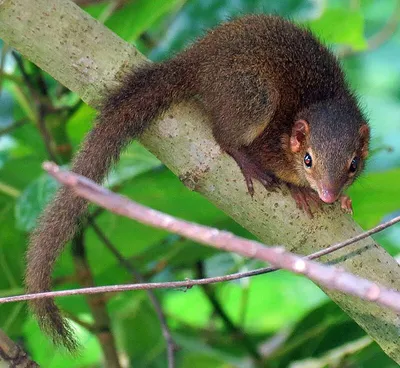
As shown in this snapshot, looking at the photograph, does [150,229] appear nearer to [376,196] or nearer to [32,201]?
[32,201]

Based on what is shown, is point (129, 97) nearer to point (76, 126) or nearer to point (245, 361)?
point (76, 126)

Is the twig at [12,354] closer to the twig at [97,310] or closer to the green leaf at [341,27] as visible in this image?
the twig at [97,310]

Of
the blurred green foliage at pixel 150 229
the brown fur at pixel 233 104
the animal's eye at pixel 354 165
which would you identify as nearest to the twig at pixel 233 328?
the blurred green foliage at pixel 150 229

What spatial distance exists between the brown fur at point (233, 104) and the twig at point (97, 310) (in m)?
0.52

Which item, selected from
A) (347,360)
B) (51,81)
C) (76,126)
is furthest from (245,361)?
(51,81)

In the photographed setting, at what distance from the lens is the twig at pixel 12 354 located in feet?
4.58

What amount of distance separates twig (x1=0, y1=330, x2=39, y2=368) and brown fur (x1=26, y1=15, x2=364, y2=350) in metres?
0.16

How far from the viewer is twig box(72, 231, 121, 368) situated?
224 cm

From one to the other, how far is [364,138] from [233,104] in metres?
0.54

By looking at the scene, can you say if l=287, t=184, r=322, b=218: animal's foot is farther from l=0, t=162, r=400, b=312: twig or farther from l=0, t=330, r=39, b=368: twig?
l=0, t=162, r=400, b=312: twig

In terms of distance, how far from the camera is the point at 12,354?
141 cm

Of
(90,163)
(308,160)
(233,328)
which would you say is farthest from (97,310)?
(308,160)

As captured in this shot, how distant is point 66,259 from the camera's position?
2.45m

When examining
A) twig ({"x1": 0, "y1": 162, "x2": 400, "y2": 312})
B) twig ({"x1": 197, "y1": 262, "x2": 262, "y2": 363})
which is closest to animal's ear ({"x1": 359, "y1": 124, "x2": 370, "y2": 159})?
twig ({"x1": 197, "y1": 262, "x2": 262, "y2": 363})
